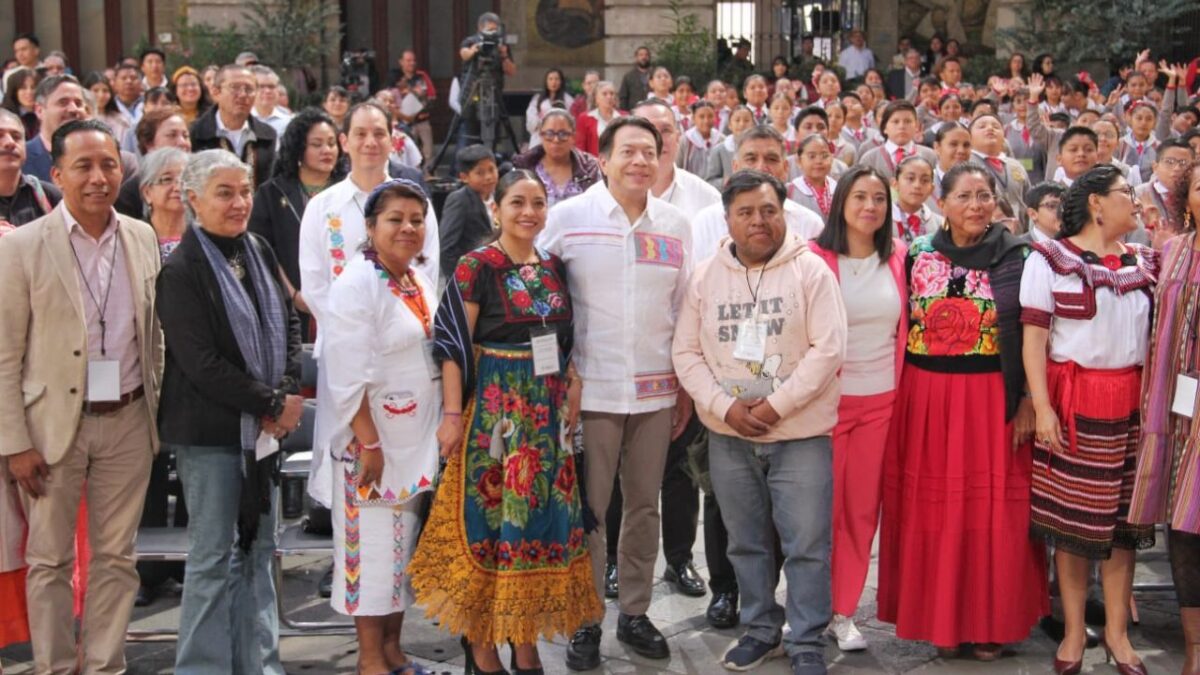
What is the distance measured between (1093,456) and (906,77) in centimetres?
1314

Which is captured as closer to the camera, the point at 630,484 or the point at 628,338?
the point at 628,338

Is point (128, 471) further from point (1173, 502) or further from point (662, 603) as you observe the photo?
point (1173, 502)

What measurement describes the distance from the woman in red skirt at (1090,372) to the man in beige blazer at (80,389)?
3.08 meters

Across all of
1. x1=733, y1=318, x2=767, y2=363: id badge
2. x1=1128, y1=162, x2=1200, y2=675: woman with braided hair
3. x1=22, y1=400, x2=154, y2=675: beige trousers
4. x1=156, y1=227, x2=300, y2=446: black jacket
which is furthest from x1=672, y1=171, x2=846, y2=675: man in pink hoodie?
x1=22, y1=400, x2=154, y2=675: beige trousers

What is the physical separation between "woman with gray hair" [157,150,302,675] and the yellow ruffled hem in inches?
22.3

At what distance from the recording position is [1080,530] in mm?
4926

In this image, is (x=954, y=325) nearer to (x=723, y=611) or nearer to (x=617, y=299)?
(x=617, y=299)

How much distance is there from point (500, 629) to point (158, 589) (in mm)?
1876

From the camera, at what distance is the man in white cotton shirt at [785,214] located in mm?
5504

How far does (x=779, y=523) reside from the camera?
4.98 metres

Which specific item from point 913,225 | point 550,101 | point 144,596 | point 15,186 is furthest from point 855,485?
point 550,101

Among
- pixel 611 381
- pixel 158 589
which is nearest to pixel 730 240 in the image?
pixel 611 381

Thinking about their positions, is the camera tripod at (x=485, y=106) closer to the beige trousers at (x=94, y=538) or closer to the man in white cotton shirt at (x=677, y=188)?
the man in white cotton shirt at (x=677, y=188)

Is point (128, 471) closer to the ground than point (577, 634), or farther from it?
farther from it
